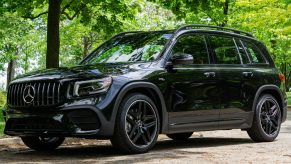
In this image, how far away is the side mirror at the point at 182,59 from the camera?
301 inches

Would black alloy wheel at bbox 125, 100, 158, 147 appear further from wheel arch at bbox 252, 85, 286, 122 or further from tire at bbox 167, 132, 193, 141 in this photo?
tire at bbox 167, 132, 193, 141

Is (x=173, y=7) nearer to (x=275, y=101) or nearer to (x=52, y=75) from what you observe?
(x=275, y=101)

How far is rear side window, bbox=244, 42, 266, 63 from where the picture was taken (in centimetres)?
960

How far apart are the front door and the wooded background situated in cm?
696

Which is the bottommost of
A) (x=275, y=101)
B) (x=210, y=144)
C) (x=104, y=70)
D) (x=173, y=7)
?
(x=210, y=144)

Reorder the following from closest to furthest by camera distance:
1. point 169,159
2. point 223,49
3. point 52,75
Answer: point 169,159, point 52,75, point 223,49

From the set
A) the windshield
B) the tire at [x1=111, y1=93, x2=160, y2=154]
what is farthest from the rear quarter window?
the tire at [x1=111, y1=93, x2=160, y2=154]

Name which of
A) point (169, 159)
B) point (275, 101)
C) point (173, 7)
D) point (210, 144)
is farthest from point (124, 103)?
point (173, 7)

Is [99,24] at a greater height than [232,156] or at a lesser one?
greater

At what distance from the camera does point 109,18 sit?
21938 millimetres

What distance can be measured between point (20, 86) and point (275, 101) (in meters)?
4.54

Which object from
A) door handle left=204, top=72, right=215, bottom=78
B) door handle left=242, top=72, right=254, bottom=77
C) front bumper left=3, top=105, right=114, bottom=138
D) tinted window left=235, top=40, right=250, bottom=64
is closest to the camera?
front bumper left=3, top=105, right=114, bottom=138

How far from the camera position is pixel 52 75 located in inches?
278

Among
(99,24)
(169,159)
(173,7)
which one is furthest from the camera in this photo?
(99,24)
